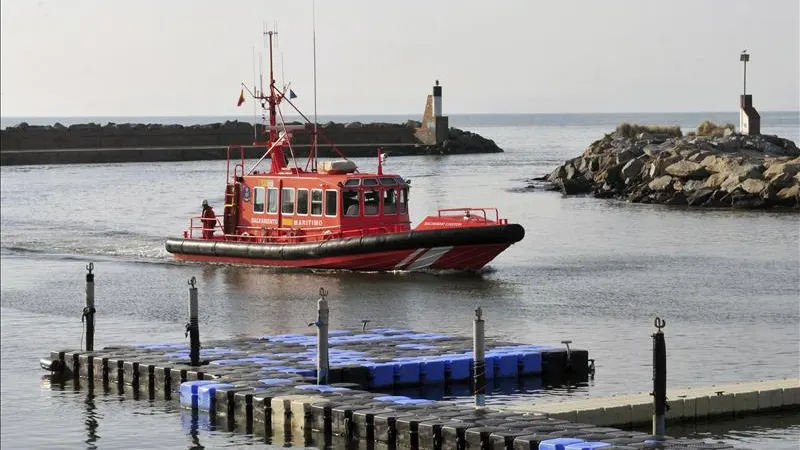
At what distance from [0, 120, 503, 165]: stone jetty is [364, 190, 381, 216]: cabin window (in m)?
57.7

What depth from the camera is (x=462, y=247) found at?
99.1 ft

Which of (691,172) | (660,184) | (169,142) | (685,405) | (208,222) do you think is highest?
(169,142)

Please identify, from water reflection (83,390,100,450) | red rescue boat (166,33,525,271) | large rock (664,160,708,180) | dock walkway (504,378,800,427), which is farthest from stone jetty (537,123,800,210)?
water reflection (83,390,100,450)

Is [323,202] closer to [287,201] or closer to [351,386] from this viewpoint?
[287,201]

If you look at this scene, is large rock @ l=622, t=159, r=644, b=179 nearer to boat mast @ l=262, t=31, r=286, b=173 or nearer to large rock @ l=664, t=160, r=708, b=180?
large rock @ l=664, t=160, r=708, b=180

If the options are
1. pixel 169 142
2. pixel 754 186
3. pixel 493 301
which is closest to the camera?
pixel 493 301

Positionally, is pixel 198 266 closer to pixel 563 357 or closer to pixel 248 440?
pixel 563 357

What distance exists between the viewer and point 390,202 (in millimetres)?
30844

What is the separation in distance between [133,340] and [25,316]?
377 centimetres

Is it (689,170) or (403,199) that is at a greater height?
(689,170)

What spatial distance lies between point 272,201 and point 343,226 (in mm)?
1742

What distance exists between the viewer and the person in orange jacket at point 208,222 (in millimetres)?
33875

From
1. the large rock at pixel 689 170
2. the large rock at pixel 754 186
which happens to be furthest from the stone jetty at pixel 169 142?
the large rock at pixel 754 186

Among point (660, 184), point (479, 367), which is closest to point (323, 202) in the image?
point (479, 367)
